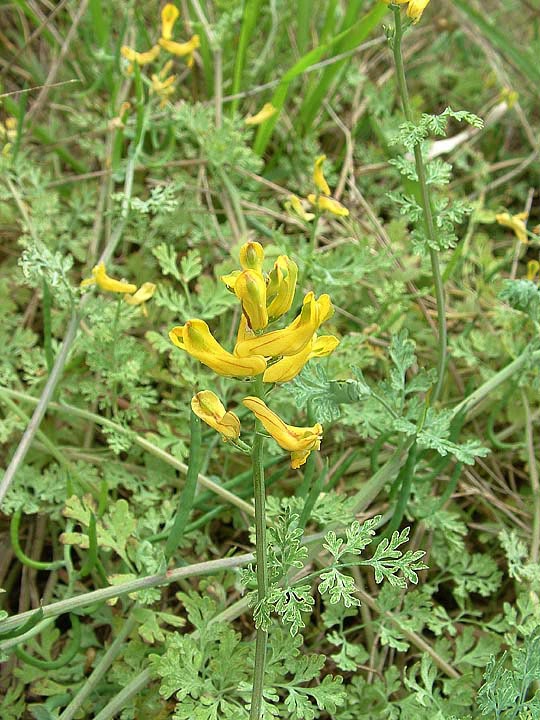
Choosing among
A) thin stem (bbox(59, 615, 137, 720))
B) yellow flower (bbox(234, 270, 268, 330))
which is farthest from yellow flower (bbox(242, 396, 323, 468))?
thin stem (bbox(59, 615, 137, 720))

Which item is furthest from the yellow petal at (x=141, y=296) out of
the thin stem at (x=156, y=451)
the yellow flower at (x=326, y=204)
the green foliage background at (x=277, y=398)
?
the yellow flower at (x=326, y=204)

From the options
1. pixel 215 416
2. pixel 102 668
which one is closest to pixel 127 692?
pixel 102 668

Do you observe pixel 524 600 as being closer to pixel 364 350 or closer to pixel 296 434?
pixel 364 350

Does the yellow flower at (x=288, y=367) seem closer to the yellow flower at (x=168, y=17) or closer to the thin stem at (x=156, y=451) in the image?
the thin stem at (x=156, y=451)

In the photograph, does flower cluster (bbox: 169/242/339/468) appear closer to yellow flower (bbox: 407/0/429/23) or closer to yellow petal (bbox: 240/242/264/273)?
yellow petal (bbox: 240/242/264/273)

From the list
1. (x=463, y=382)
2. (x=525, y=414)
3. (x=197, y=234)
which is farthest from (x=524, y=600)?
(x=197, y=234)

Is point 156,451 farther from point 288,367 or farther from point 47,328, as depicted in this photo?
point 288,367
